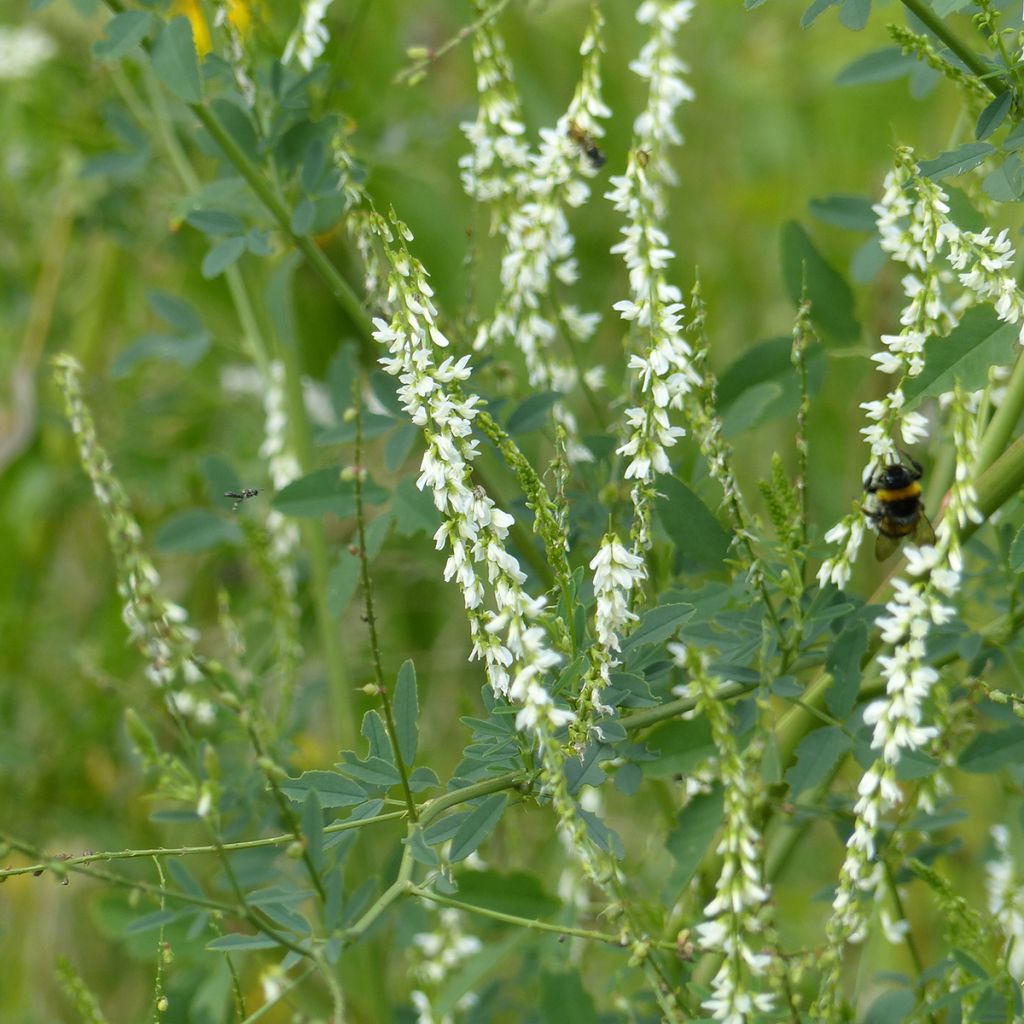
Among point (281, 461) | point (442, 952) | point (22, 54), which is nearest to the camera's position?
point (442, 952)

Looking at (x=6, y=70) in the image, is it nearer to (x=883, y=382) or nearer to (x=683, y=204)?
(x=683, y=204)

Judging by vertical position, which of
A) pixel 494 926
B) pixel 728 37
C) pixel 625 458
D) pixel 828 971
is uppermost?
pixel 728 37

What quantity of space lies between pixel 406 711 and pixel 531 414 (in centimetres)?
34

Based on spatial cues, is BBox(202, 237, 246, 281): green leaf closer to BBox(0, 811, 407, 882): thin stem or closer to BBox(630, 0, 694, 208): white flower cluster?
BBox(630, 0, 694, 208): white flower cluster

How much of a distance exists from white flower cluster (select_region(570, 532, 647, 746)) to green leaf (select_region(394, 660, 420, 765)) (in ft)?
0.44

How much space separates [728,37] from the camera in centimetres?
305

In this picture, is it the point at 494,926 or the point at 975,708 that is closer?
the point at 975,708

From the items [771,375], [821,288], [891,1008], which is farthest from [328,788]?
[821,288]

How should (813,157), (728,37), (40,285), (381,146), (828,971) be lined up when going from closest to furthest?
(828,971)
(381,146)
(40,285)
(813,157)
(728,37)

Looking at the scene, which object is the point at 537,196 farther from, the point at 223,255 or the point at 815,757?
the point at 815,757

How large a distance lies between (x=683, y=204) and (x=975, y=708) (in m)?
1.89

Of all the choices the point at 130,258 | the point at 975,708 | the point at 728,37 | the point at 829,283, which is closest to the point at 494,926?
the point at 975,708

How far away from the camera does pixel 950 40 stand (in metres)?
0.96

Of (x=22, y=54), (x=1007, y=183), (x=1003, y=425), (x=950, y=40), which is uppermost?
(x=22, y=54)
